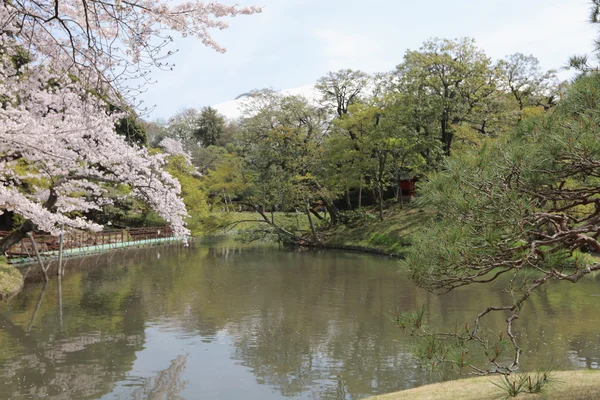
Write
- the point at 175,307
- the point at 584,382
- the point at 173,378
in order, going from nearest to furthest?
1. the point at 584,382
2. the point at 173,378
3. the point at 175,307

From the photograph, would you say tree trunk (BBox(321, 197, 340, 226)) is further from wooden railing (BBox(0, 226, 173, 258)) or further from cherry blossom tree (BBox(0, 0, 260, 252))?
cherry blossom tree (BBox(0, 0, 260, 252))

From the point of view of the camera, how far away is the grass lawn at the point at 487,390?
195 inches

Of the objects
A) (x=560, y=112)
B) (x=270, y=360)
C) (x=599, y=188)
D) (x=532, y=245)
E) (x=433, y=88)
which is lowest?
(x=270, y=360)

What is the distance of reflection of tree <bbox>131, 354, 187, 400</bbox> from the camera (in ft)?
20.9

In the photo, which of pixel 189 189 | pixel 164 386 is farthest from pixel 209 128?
pixel 164 386

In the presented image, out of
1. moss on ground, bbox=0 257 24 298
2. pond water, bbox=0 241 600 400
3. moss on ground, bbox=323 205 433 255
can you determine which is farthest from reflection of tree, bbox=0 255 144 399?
moss on ground, bbox=323 205 433 255

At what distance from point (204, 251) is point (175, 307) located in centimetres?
1444

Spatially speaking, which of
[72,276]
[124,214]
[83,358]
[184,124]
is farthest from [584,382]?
[184,124]

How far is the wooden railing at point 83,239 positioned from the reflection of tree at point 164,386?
12419 mm

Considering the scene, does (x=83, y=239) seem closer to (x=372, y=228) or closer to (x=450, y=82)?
(x=372, y=228)

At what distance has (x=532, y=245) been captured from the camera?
3.82 meters

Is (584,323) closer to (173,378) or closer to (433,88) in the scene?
(173,378)

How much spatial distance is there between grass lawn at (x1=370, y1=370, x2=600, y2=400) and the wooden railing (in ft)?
51.1

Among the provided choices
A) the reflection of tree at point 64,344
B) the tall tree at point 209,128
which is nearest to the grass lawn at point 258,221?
the reflection of tree at point 64,344
